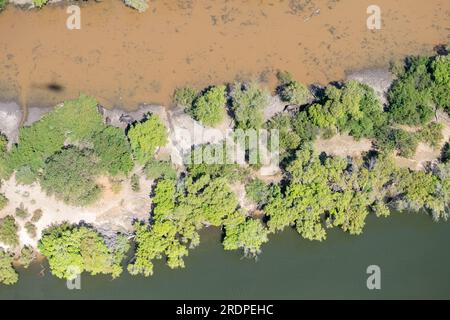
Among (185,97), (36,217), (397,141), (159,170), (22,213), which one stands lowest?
(36,217)

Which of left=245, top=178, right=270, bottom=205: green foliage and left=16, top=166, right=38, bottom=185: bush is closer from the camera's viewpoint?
left=245, top=178, right=270, bottom=205: green foliage

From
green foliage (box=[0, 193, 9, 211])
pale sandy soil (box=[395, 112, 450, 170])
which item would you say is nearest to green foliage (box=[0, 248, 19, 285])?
green foliage (box=[0, 193, 9, 211])

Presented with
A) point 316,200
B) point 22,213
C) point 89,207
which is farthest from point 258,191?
point 22,213

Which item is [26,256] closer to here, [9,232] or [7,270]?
[7,270]

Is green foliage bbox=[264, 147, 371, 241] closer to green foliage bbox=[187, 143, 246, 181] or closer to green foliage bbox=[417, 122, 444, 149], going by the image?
green foliage bbox=[187, 143, 246, 181]

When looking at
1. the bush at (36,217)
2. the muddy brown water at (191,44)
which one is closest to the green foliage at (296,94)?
the muddy brown water at (191,44)

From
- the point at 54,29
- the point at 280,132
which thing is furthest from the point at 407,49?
the point at 54,29

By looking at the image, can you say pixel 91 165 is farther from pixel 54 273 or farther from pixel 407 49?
pixel 407 49
